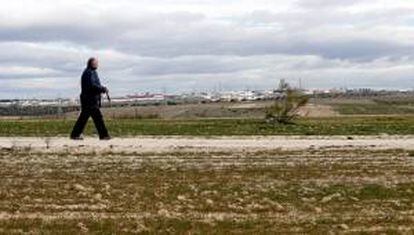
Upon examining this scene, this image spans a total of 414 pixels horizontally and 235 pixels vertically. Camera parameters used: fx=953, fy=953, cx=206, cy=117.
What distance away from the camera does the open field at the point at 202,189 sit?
11.8 meters

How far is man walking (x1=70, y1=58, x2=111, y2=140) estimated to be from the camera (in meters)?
25.9

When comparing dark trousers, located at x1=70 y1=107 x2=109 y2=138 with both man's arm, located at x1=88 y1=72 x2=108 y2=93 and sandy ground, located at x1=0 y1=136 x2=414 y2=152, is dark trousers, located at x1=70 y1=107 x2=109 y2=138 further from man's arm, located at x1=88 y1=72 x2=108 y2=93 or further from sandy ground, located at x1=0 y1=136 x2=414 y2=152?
man's arm, located at x1=88 y1=72 x2=108 y2=93

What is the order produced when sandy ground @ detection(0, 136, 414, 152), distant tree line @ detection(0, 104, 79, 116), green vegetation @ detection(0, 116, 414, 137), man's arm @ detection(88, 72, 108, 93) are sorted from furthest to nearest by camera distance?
distant tree line @ detection(0, 104, 79, 116), green vegetation @ detection(0, 116, 414, 137), man's arm @ detection(88, 72, 108, 93), sandy ground @ detection(0, 136, 414, 152)

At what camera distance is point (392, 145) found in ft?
87.2

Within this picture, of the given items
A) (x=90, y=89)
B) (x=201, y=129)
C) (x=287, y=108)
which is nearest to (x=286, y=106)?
(x=287, y=108)

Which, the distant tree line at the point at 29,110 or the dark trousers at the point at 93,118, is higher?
the dark trousers at the point at 93,118

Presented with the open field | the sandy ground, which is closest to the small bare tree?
the sandy ground

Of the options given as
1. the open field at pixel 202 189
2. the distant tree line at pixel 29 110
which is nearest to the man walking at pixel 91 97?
the open field at pixel 202 189

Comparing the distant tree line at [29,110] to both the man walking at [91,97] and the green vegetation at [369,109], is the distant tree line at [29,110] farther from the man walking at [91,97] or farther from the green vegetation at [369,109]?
the man walking at [91,97]

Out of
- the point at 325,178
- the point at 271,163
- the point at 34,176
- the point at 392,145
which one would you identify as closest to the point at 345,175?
the point at 325,178

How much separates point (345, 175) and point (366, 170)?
1.18 meters

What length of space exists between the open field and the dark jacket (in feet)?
4.39

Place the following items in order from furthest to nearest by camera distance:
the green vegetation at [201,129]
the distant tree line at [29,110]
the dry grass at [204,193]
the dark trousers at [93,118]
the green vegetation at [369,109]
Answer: the distant tree line at [29,110]
the green vegetation at [369,109]
the green vegetation at [201,129]
the dark trousers at [93,118]
the dry grass at [204,193]

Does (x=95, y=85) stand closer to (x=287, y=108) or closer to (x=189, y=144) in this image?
(x=189, y=144)
